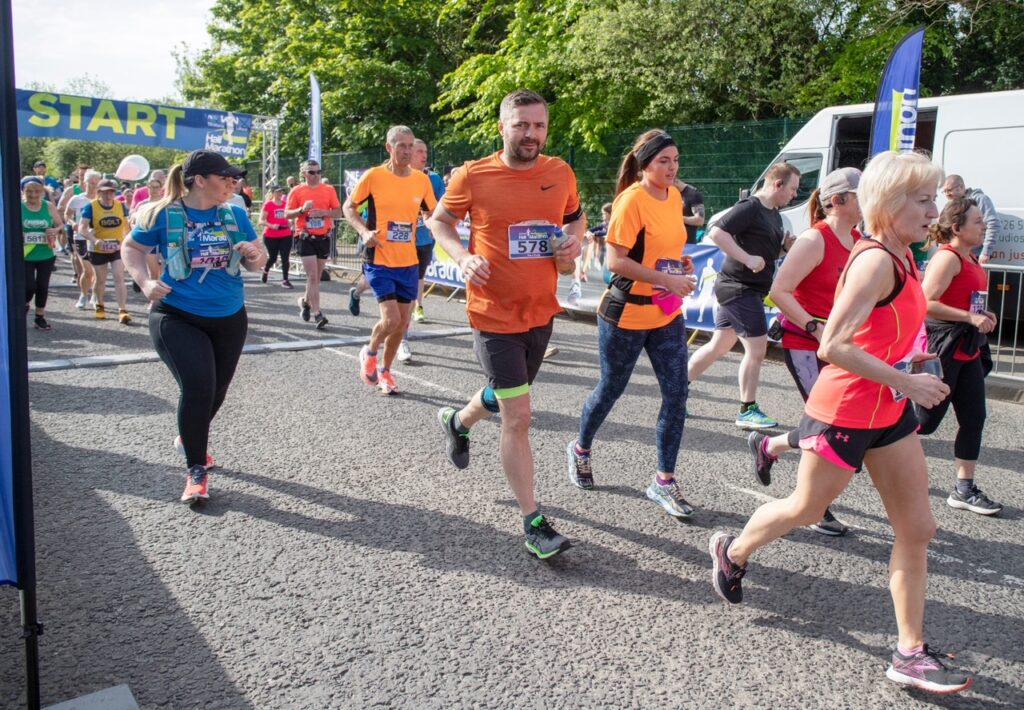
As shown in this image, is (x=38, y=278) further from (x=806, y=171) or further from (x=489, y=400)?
(x=806, y=171)

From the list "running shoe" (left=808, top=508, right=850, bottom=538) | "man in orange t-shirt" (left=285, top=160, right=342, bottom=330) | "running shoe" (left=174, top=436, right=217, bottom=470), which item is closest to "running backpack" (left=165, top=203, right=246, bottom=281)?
"running shoe" (left=174, top=436, right=217, bottom=470)

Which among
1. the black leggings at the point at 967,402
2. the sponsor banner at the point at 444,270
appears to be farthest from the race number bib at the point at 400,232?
the sponsor banner at the point at 444,270

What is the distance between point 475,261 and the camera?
3.63 meters

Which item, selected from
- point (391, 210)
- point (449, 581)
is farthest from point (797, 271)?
point (391, 210)

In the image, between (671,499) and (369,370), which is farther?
(369,370)

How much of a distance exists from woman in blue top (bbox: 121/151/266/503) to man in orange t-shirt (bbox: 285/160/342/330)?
5714mm

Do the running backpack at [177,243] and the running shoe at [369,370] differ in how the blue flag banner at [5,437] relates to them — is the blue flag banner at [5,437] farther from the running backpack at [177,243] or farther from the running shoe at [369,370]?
the running shoe at [369,370]

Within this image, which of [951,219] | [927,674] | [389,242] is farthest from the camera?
[389,242]

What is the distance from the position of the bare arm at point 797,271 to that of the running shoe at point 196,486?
3179 millimetres

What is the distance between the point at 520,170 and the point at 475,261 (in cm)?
54

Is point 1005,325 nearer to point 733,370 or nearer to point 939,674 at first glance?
point 733,370

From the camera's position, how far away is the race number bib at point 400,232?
716 cm

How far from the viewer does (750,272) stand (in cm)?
598

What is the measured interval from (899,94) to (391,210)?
6.96 m
